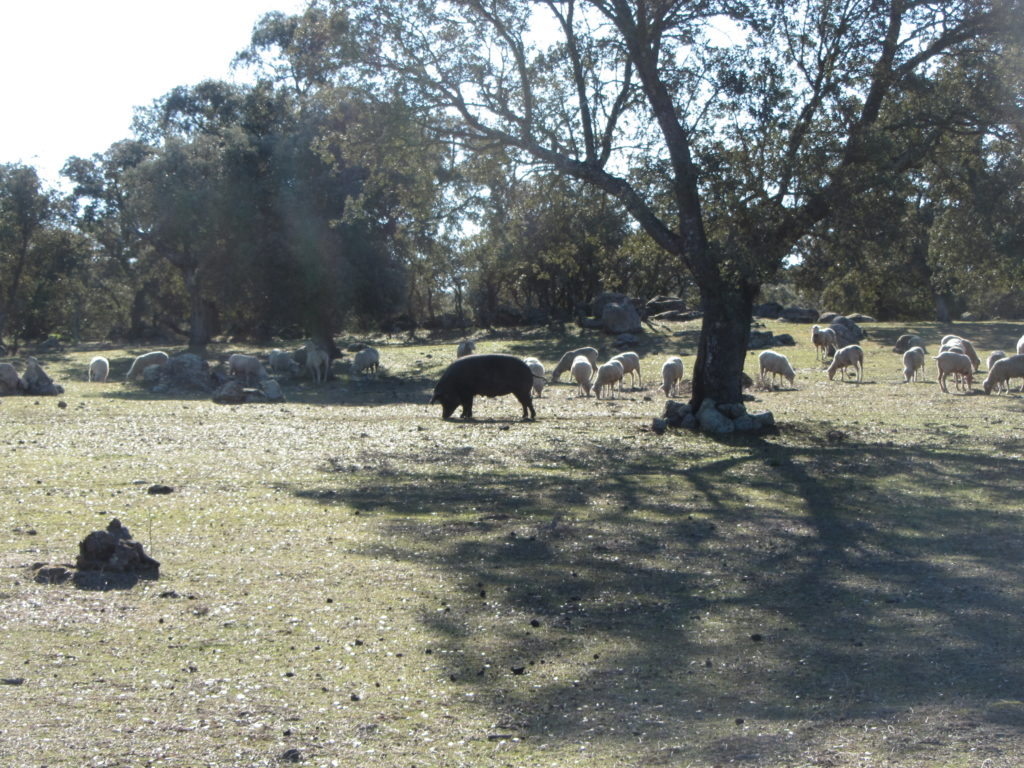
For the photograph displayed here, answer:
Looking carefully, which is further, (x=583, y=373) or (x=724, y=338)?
(x=583, y=373)

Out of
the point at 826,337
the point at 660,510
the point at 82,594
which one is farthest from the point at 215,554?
the point at 826,337

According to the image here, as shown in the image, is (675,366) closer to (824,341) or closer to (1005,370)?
(1005,370)

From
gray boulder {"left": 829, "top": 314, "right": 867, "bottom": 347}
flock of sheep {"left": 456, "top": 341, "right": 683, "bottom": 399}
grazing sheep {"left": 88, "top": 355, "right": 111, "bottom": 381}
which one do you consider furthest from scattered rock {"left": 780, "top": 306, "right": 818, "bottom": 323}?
grazing sheep {"left": 88, "top": 355, "right": 111, "bottom": 381}

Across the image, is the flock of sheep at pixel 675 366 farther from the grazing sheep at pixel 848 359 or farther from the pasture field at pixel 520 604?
the pasture field at pixel 520 604

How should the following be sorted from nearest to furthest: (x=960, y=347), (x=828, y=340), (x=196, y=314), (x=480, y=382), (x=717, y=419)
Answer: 1. (x=717, y=419)
2. (x=480, y=382)
3. (x=960, y=347)
4. (x=828, y=340)
5. (x=196, y=314)

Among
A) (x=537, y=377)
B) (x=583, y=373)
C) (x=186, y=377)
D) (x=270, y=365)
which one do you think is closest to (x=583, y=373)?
(x=583, y=373)

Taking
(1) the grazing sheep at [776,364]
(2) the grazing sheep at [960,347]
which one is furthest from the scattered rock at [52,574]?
(2) the grazing sheep at [960,347]

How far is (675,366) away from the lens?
88.5 feet

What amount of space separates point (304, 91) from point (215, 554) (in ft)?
131

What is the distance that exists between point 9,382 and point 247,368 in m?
7.64

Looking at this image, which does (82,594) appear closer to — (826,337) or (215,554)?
(215,554)

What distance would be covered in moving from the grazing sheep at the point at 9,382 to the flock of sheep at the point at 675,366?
7083mm

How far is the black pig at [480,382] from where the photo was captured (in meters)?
22.4

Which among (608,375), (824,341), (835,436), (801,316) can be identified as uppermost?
(801,316)
